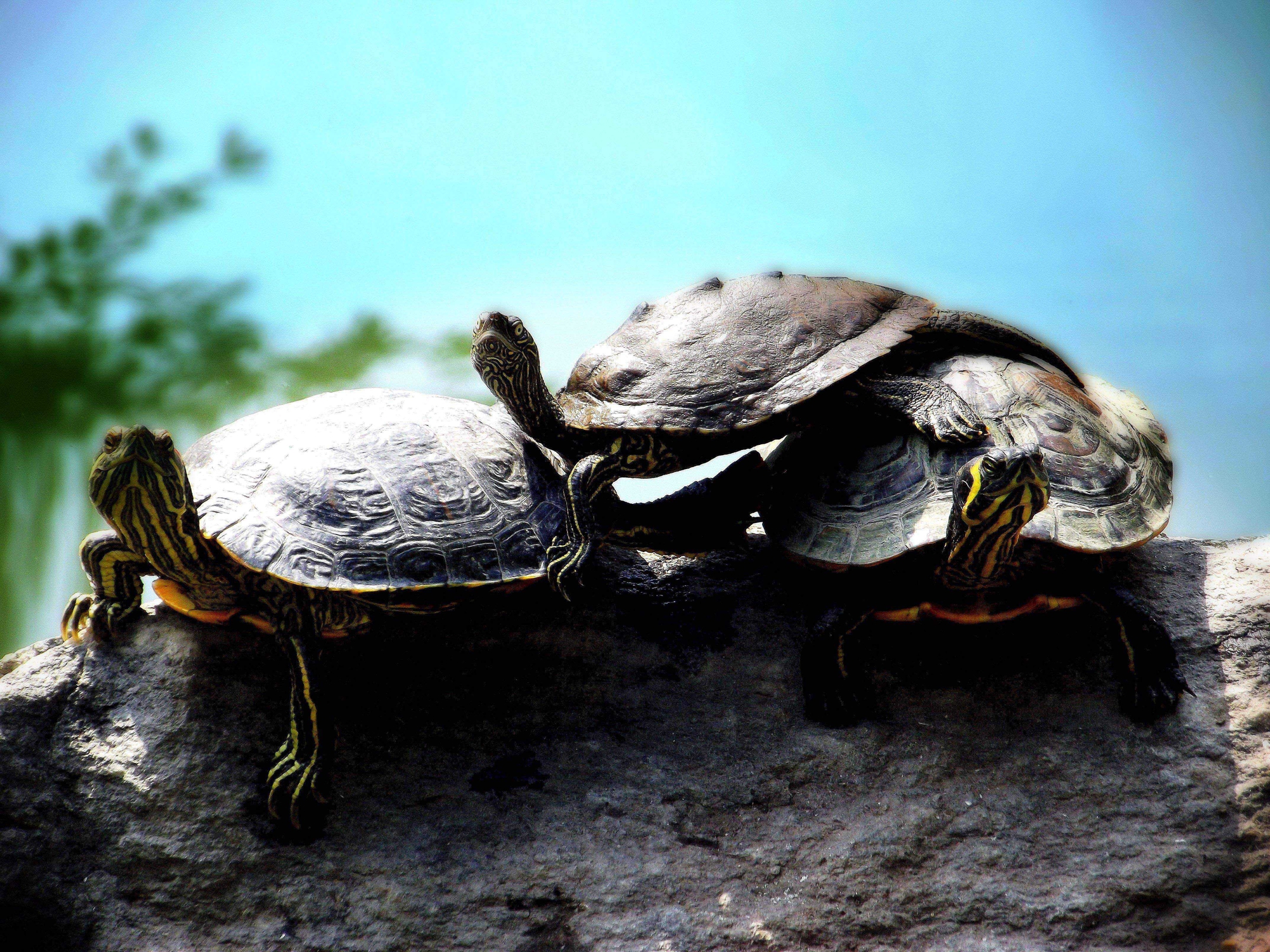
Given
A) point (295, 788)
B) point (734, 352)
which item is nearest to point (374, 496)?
point (295, 788)

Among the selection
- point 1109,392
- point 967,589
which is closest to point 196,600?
point 967,589

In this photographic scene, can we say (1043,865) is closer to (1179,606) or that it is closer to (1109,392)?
(1179,606)

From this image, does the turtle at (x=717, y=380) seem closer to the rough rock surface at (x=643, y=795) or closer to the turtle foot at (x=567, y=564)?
the turtle foot at (x=567, y=564)

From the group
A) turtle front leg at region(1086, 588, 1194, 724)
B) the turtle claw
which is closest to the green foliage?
the turtle claw

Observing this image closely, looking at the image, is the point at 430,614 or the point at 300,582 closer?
the point at 300,582

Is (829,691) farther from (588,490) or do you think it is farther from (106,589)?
(106,589)

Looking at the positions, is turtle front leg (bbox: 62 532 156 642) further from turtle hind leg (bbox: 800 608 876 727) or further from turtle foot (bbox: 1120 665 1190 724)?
turtle foot (bbox: 1120 665 1190 724)
